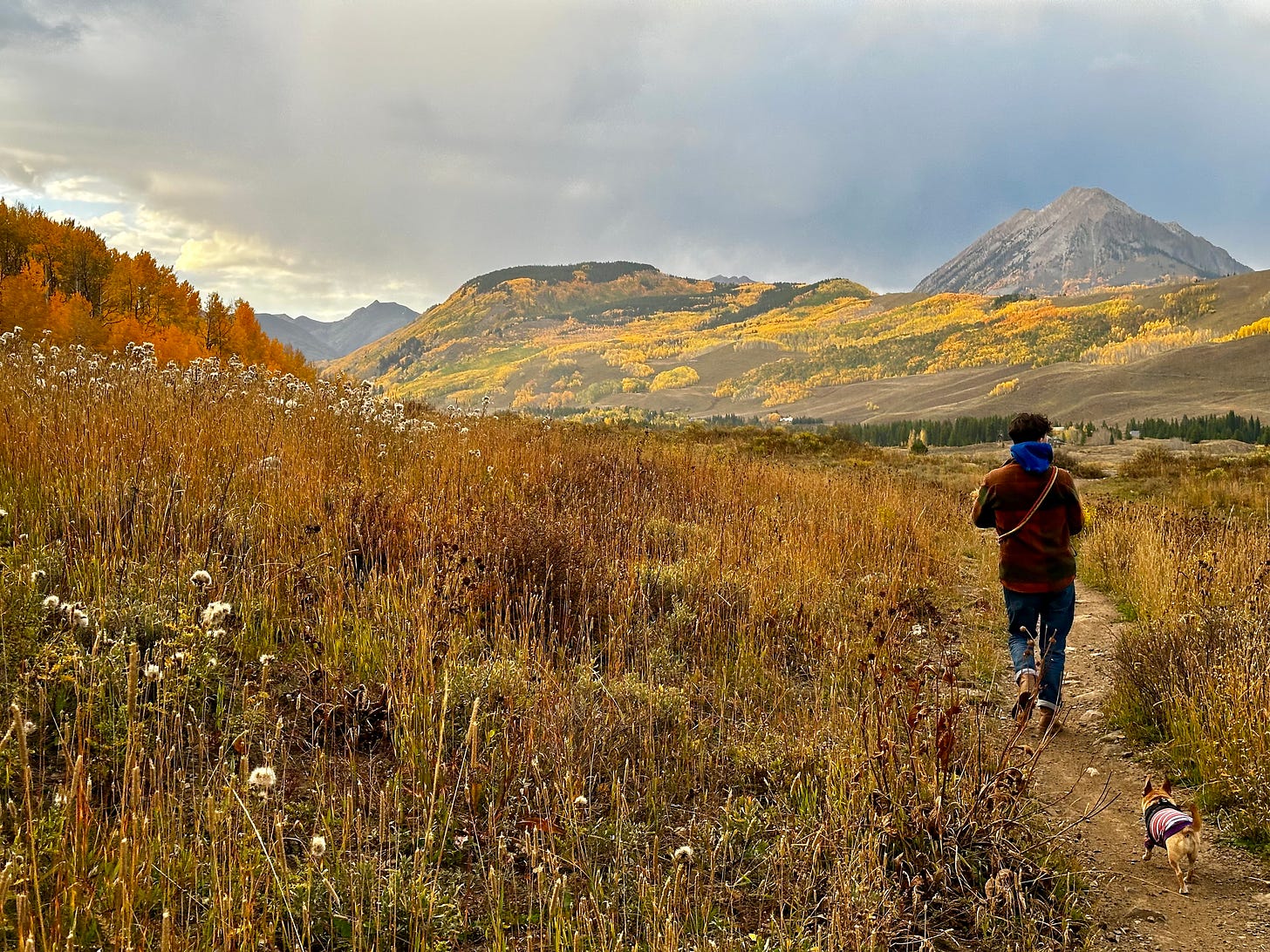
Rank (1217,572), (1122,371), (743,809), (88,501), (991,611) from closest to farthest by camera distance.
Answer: (743,809)
(88,501)
(1217,572)
(991,611)
(1122,371)

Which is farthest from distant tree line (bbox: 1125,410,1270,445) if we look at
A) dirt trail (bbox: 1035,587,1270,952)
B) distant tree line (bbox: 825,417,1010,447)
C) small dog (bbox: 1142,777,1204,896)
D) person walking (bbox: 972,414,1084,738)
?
small dog (bbox: 1142,777,1204,896)

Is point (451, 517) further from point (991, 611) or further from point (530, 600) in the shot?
point (991, 611)

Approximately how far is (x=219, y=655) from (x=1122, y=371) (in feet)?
733

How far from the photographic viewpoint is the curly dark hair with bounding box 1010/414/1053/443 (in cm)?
556

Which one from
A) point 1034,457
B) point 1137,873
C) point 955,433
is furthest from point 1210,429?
point 1137,873

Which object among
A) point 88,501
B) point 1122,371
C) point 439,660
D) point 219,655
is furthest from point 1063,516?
point 1122,371

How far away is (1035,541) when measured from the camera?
539 cm

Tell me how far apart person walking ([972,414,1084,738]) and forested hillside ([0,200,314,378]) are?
44988 millimetres

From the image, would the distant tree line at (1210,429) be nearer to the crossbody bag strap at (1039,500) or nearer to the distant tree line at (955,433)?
the distant tree line at (955,433)

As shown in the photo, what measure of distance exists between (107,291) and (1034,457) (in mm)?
62563

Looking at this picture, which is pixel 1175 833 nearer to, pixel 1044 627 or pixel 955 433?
pixel 1044 627

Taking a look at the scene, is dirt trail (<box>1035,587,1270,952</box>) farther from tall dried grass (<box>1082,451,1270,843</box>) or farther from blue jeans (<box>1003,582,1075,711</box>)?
blue jeans (<box>1003,582,1075,711</box>)

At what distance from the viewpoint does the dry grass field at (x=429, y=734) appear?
2.28 metres

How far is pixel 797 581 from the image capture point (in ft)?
22.6
